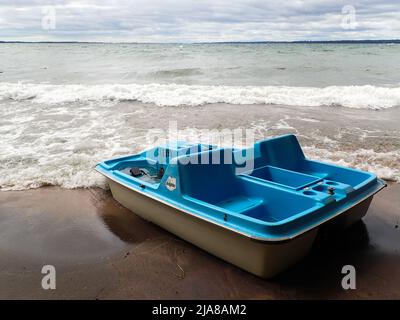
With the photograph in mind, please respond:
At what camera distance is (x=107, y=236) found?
4.94 meters

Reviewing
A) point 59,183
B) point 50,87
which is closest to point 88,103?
point 50,87

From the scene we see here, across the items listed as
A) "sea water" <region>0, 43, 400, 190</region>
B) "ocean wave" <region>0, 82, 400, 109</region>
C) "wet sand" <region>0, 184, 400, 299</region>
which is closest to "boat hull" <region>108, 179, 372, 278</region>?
"wet sand" <region>0, 184, 400, 299</region>

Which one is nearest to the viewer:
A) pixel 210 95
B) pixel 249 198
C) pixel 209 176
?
pixel 209 176

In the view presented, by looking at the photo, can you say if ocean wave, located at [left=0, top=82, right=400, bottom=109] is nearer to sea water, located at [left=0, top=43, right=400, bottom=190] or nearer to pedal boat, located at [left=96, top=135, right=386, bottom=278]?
sea water, located at [left=0, top=43, right=400, bottom=190]

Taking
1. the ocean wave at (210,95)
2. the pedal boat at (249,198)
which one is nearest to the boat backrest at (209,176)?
the pedal boat at (249,198)

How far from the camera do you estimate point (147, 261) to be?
4.34m

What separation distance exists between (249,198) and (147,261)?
1.60 metres

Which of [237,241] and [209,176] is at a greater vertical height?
[209,176]

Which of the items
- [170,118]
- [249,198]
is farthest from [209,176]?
[170,118]

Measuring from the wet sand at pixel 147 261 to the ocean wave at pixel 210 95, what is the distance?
32.4 ft

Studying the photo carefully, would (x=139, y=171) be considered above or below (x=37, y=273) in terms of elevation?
above

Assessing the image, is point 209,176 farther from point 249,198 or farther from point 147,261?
point 147,261
